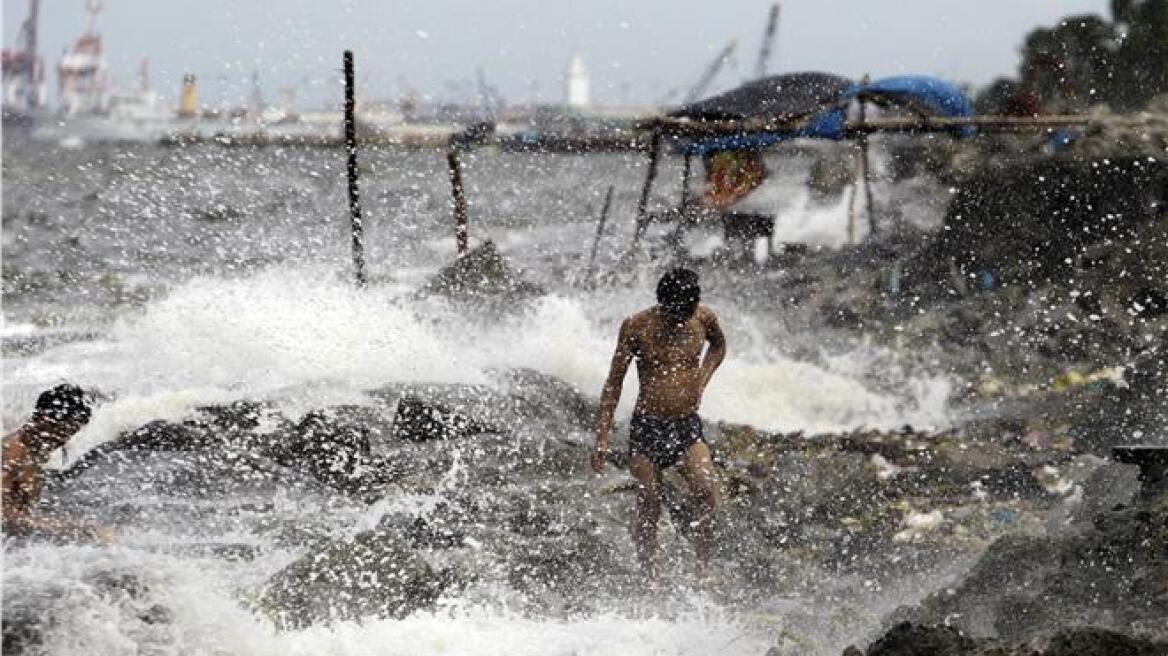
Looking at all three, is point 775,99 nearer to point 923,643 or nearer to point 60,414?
point 60,414

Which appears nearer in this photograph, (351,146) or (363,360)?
(363,360)

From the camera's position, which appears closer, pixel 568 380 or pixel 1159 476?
pixel 1159 476

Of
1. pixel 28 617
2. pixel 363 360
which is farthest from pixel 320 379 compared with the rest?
pixel 28 617

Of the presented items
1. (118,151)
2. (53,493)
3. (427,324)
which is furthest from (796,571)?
(118,151)

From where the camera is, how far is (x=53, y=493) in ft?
24.8

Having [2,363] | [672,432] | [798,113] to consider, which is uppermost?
[798,113]

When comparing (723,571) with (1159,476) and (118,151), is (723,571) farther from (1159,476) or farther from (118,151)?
(118,151)

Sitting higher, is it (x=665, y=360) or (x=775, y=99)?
A: (x=775, y=99)

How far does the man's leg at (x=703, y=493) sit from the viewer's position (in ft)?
21.0

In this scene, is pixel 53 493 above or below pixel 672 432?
below

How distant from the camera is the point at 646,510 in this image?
6.47 meters

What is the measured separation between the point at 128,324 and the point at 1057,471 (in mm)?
12438

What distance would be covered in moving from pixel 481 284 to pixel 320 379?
14.2 ft

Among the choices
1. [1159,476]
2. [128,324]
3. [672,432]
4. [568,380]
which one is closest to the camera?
[1159,476]
